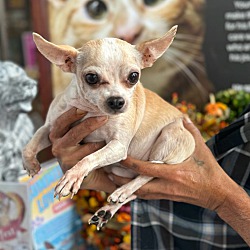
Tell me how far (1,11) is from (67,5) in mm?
849

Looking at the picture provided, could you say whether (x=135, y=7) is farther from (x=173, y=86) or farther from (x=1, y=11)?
(x=1, y=11)

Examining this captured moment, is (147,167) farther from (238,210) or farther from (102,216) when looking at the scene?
(238,210)

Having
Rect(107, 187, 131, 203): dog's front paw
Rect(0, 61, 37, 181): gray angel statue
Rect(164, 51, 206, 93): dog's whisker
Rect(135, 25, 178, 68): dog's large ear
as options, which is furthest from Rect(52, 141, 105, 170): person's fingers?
Rect(164, 51, 206, 93): dog's whisker

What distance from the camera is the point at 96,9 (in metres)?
2.18

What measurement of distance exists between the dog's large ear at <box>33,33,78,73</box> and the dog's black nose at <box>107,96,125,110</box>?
0.13 m

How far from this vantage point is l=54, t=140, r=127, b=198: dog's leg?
32.6 inches

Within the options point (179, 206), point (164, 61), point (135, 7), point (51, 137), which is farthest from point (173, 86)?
point (51, 137)

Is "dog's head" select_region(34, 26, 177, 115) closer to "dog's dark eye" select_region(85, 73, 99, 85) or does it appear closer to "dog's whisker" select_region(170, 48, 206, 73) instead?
"dog's dark eye" select_region(85, 73, 99, 85)

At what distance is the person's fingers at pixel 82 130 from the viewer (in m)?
0.95

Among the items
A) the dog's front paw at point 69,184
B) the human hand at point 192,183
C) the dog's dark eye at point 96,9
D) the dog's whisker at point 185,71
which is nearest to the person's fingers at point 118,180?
the human hand at point 192,183

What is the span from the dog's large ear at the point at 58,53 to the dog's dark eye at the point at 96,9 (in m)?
1.33

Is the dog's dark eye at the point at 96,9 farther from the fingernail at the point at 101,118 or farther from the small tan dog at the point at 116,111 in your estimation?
the fingernail at the point at 101,118

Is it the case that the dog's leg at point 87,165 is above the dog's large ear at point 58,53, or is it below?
below

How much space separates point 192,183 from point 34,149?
0.39 m
